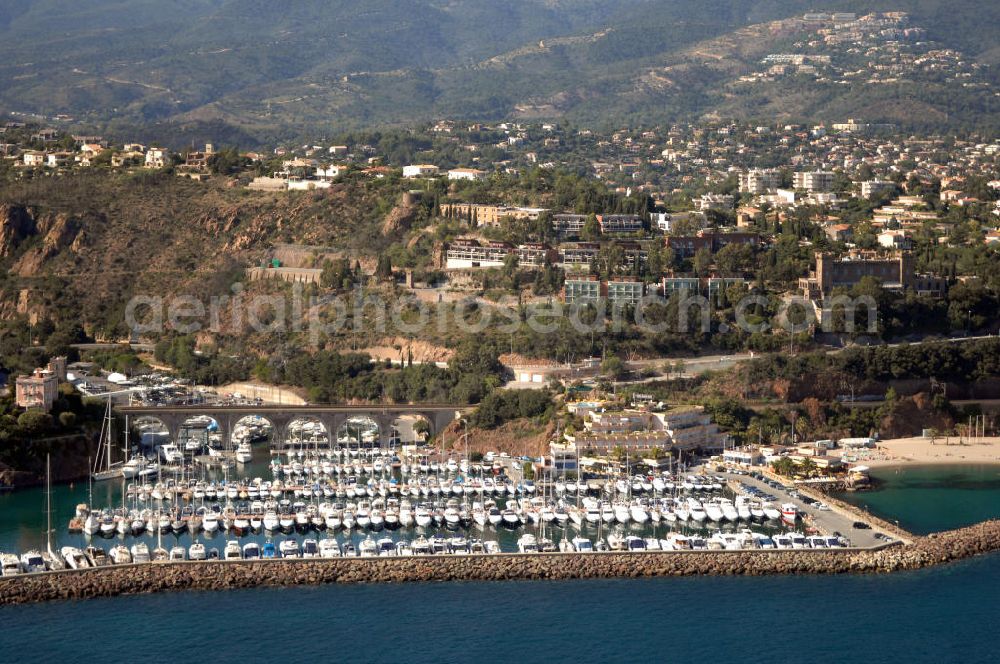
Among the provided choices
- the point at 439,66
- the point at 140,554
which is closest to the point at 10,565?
the point at 140,554

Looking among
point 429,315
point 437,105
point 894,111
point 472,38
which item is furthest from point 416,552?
point 472,38

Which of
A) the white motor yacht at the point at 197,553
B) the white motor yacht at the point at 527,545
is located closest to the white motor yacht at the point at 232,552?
the white motor yacht at the point at 197,553

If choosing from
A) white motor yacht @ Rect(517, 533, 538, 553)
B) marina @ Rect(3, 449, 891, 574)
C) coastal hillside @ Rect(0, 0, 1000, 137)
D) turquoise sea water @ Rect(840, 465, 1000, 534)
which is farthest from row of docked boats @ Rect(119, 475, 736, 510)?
coastal hillside @ Rect(0, 0, 1000, 137)

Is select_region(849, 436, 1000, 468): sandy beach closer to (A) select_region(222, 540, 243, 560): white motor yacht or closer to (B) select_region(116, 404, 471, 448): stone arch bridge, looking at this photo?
(B) select_region(116, 404, 471, 448): stone arch bridge

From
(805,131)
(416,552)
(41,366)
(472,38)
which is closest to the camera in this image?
(416,552)

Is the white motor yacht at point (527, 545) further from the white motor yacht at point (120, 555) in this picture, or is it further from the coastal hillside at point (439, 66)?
the coastal hillside at point (439, 66)

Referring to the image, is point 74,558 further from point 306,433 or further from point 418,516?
point 306,433

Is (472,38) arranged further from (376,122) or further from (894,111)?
(894,111)
